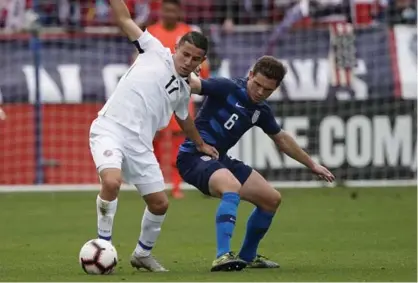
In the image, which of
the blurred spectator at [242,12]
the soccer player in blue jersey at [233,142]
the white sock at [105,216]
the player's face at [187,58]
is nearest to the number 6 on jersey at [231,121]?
the soccer player in blue jersey at [233,142]

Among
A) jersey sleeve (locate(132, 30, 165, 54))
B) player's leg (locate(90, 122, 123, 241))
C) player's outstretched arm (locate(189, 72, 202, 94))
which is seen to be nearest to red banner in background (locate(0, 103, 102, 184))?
player's outstretched arm (locate(189, 72, 202, 94))

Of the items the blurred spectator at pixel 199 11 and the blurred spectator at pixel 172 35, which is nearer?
the blurred spectator at pixel 172 35

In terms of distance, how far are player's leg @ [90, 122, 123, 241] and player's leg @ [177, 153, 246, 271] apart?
769mm

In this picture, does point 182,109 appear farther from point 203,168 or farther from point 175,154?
point 175,154

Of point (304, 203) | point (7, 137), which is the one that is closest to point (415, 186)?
point (304, 203)

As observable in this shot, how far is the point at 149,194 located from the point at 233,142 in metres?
1.04

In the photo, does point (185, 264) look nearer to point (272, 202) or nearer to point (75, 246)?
point (272, 202)

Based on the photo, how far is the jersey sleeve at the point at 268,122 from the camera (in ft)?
33.7

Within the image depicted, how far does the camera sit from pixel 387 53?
19406mm

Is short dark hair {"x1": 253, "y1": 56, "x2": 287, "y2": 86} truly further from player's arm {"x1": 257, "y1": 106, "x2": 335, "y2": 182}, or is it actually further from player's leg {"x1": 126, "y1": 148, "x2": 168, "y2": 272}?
player's leg {"x1": 126, "y1": 148, "x2": 168, "y2": 272}

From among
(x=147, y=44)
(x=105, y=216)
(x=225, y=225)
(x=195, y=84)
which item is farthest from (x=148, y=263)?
(x=147, y=44)

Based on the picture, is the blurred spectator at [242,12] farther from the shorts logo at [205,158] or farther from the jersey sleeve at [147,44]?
Answer: the jersey sleeve at [147,44]

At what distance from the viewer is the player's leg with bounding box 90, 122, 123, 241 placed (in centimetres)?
934

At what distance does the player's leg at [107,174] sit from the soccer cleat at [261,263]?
1299 millimetres
